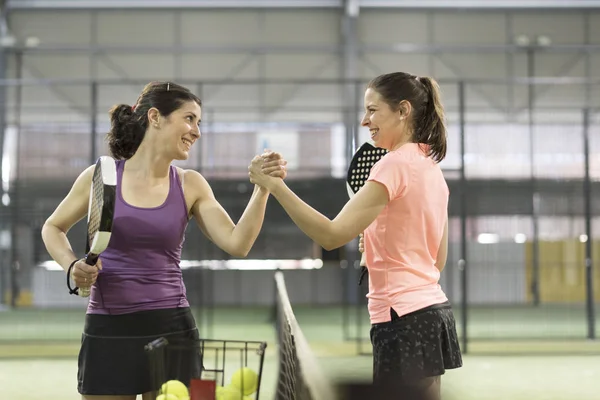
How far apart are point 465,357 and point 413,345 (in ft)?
21.0

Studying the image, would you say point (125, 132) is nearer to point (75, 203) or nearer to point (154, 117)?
point (154, 117)

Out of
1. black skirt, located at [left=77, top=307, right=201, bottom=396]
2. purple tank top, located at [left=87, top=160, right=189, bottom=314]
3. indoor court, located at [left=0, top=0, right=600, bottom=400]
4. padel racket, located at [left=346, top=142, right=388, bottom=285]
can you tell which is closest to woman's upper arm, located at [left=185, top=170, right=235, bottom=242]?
purple tank top, located at [left=87, top=160, right=189, bottom=314]

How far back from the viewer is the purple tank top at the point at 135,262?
249 cm

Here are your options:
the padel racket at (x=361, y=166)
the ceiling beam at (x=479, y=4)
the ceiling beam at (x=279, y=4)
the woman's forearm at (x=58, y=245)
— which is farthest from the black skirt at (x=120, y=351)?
the ceiling beam at (x=479, y=4)

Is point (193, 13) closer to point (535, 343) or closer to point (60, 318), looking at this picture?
point (60, 318)

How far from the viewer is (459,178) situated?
877 centimetres

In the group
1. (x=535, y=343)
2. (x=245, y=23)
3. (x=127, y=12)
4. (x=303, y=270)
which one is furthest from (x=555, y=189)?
(x=127, y=12)

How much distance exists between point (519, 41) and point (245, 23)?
551 cm

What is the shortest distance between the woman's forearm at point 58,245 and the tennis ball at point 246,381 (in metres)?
0.90

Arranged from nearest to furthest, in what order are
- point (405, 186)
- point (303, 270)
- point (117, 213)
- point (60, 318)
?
point (405, 186) < point (117, 213) < point (60, 318) < point (303, 270)

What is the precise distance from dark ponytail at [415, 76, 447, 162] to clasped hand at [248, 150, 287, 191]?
0.38m

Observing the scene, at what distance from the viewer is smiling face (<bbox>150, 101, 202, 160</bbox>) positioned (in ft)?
8.57

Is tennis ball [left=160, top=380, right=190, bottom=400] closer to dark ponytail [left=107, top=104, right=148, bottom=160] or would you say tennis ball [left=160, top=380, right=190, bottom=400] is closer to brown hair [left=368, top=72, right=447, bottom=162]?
brown hair [left=368, top=72, right=447, bottom=162]

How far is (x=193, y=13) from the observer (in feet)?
57.2
